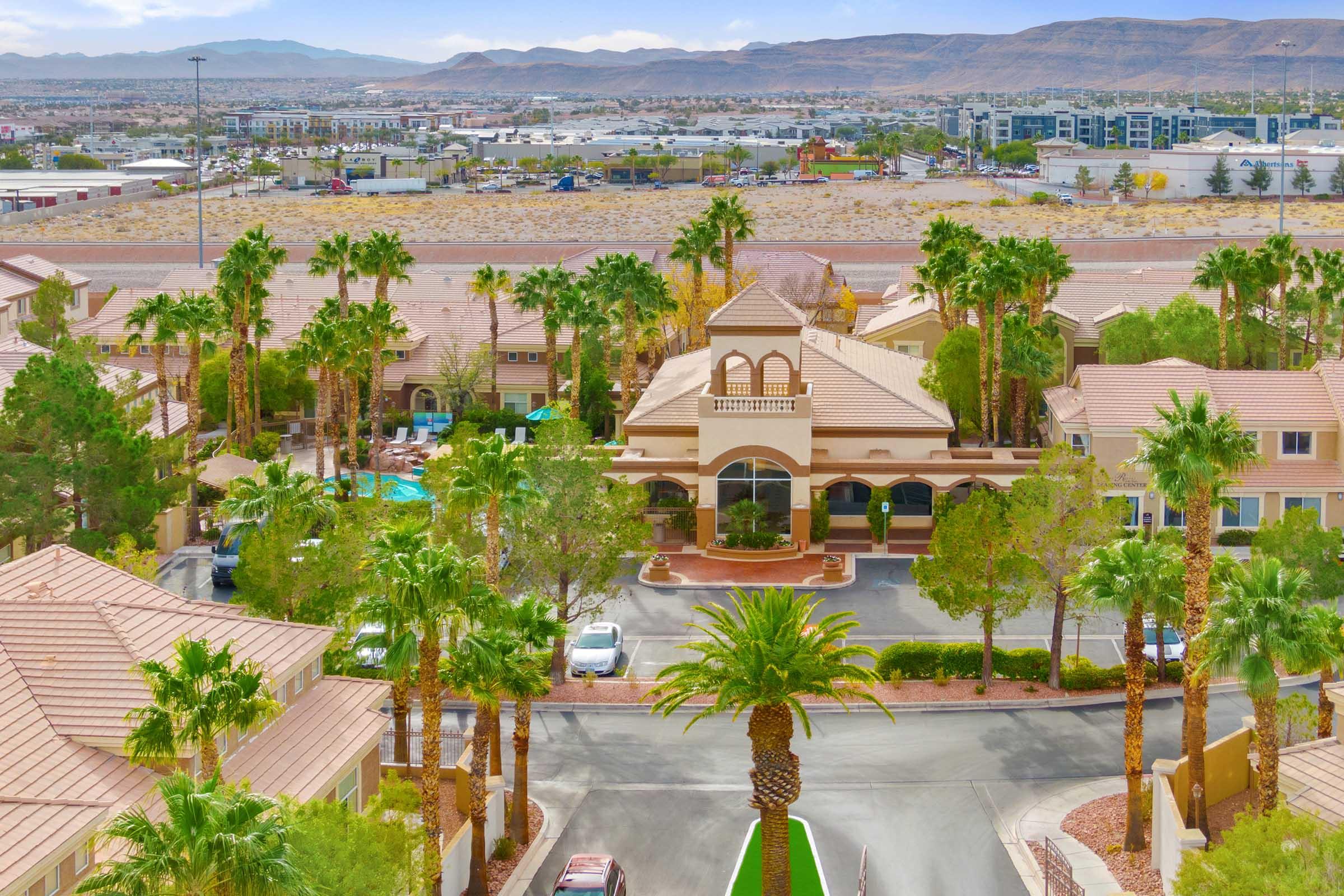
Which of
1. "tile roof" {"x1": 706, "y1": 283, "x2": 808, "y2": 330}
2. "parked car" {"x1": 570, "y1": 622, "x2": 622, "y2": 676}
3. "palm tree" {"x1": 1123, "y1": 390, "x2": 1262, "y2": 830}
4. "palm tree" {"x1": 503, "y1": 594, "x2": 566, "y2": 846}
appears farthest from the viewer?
"tile roof" {"x1": 706, "y1": 283, "x2": 808, "y2": 330}

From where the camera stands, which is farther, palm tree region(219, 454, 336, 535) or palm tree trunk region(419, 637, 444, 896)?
palm tree region(219, 454, 336, 535)

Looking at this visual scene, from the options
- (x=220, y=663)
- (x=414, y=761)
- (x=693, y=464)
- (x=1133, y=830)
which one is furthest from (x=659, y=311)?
(x=220, y=663)

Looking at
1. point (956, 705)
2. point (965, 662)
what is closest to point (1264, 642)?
point (956, 705)

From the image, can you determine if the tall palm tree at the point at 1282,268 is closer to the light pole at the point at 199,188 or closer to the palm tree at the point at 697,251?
the palm tree at the point at 697,251

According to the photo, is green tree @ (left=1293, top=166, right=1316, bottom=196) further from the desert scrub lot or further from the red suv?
the red suv

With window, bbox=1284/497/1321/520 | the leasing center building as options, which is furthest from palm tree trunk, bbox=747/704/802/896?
window, bbox=1284/497/1321/520
